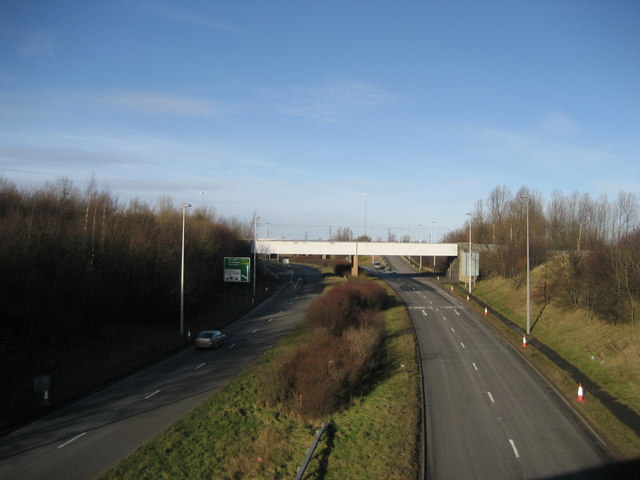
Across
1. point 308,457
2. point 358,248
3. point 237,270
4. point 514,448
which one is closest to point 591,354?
point 514,448

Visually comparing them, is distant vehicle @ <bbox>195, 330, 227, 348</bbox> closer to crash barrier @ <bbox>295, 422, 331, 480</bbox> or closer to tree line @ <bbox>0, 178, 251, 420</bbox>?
tree line @ <bbox>0, 178, 251, 420</bbox>

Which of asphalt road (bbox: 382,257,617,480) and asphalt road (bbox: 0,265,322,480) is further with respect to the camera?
asphalt road (bbox: 382,257,617,480)

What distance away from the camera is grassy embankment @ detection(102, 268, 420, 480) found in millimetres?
12211

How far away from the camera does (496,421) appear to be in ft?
52.6

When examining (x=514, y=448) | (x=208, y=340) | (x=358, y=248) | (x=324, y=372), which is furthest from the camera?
(x=358, y=248)

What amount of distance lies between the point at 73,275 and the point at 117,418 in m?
12.5

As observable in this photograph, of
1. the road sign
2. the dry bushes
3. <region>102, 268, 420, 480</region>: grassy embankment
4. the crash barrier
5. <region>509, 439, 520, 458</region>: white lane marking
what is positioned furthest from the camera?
the road sign

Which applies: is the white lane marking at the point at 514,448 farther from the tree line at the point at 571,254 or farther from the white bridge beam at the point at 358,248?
the white bridge beam at the point at 358,248

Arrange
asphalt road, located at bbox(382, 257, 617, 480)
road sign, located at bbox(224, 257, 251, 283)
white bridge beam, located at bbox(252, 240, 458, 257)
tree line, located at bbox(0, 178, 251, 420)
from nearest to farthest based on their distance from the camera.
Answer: asphalt road, located at bbox(382, 257, 617, 480) < tree line, located at bbox(0, 178, 251, 420) < road sign, located at bbox(224, 257, 251, 283) < white bridge beam, located at bbox(252, 240, 458, 257)

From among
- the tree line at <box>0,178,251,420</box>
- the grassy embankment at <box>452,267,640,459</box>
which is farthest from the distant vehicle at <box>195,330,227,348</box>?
the grassy embankment at <box>452,267,640,459</box>

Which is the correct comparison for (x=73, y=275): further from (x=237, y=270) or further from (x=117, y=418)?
(x=237, y=270)

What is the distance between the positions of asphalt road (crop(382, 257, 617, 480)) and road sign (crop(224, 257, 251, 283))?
18687 mm

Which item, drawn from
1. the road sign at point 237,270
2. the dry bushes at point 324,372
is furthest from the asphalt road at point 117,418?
the road sign at point 237,270

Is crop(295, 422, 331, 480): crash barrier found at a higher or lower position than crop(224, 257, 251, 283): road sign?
lower
